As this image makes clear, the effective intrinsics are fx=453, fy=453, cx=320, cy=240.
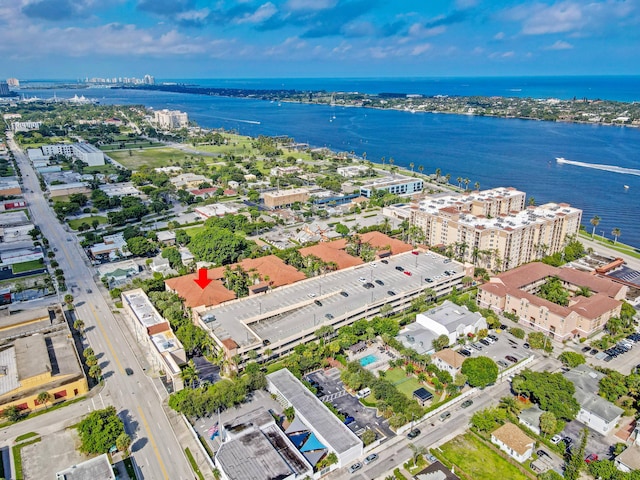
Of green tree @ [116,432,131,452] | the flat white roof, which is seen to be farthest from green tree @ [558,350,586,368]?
the flat white roof

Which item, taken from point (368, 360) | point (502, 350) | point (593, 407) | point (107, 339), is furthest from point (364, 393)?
point (107, 339)

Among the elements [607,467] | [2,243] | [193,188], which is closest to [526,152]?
[193,188]

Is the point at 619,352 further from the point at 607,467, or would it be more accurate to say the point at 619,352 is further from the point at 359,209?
the point at 359,209

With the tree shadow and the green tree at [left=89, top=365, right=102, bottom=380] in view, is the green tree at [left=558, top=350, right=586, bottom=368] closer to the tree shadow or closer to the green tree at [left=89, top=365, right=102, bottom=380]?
the tree shadow

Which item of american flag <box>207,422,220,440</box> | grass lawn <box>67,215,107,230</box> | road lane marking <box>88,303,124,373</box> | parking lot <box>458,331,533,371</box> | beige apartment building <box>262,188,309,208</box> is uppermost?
beige apartment building <box>262,188,309,208</box>

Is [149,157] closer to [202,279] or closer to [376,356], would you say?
[202,279]

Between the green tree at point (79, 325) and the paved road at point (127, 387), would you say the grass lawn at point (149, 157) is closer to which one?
the paved road at point (127, 387)

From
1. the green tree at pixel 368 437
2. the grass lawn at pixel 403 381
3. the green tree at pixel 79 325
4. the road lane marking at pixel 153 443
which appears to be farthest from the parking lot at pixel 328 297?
the green tree at pixel 79 325
